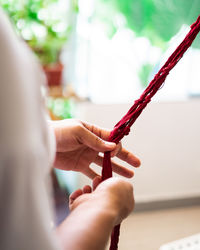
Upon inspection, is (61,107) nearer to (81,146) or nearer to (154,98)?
(154,98)

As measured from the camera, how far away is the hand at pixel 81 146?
620 mm

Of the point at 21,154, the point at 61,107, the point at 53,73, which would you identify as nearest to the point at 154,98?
the point at 61,107

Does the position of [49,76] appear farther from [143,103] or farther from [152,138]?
[143,103]

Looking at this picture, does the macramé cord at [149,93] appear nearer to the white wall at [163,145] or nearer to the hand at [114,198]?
the hand at [114,198]

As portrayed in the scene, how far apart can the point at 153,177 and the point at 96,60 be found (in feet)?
1.69

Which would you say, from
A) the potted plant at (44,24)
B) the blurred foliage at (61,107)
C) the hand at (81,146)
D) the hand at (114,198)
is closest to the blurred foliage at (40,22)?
the potted plant at (44,24)

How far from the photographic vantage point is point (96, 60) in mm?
1358

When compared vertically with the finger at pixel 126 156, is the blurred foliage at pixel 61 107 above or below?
below

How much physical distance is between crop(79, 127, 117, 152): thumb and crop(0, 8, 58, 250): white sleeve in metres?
0.22

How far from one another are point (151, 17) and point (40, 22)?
79 cm

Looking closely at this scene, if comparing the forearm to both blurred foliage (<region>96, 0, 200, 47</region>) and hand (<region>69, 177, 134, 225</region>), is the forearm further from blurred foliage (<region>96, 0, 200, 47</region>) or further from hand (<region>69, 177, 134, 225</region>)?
blurred foliage (<region>96, 0, 200, 47</region>)

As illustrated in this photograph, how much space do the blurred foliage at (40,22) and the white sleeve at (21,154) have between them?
4.65 ft

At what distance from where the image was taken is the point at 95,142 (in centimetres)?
61

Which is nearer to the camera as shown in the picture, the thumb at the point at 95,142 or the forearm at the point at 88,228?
the forearm at the point at 88,228
